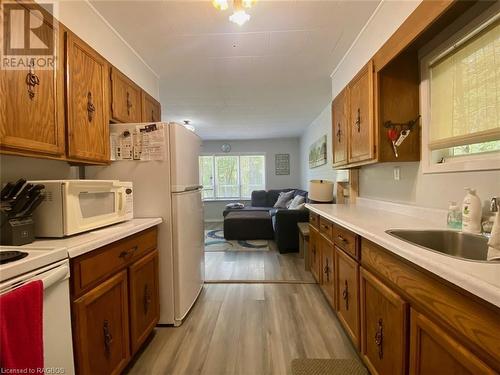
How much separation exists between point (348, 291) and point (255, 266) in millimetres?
1899

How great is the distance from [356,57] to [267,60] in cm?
85

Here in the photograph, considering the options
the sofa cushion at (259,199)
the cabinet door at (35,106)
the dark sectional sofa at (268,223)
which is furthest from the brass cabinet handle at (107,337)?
the sofa cushion at (259,199)

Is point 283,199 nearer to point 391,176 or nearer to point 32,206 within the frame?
point 391,176

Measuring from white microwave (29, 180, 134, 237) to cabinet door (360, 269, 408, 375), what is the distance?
160cm

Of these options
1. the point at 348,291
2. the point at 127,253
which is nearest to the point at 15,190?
the point at 127,253

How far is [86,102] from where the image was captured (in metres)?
1.70

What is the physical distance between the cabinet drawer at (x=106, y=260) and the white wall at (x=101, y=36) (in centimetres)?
141

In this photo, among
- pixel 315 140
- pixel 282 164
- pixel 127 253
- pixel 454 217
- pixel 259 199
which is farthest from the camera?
pixel 282 164

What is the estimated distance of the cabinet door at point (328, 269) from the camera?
2.09m

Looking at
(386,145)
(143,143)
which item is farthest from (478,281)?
(143,143)

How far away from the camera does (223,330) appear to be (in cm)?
202

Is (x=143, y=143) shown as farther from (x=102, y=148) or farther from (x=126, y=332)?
(x=126, y=332)

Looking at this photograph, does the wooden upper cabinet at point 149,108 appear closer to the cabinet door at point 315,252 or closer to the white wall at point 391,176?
the white wall at point 391,176

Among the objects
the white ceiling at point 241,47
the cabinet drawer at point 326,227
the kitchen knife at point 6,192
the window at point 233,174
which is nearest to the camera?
the kitchen knife at point 6,192
